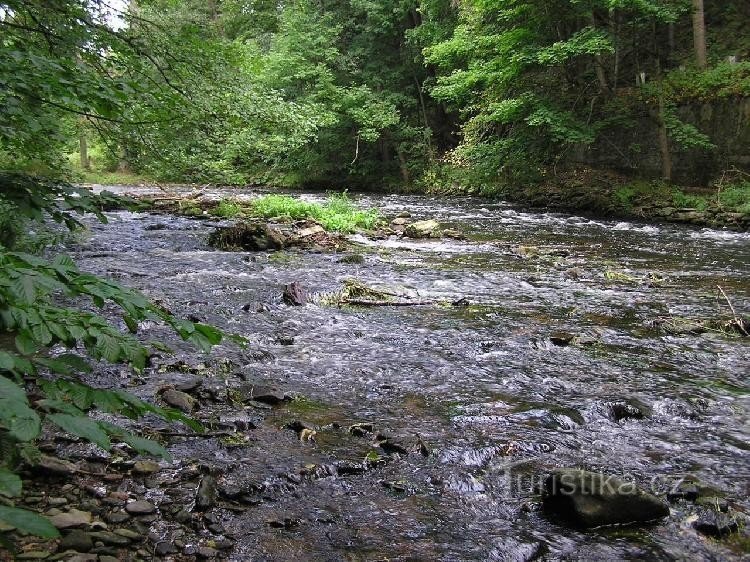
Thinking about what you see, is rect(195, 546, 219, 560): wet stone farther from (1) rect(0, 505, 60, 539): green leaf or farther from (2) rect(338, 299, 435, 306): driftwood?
(2) rect(338, 299, 435, 306): driftwood

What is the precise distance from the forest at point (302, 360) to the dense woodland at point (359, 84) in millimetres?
61

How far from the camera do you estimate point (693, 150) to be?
15.9 m

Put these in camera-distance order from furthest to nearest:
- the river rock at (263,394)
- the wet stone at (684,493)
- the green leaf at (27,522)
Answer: the river rock at (263,394) < the wet stone at (684,493) < the green leaf at (27,522)

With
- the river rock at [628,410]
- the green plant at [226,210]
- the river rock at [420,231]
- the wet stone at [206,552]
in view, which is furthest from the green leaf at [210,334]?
the green plant at [226,210]

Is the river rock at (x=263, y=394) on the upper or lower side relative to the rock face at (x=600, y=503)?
upper

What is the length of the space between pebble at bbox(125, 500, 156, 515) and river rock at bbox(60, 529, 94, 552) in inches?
11.1

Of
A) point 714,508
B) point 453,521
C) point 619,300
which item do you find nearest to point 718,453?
point 714,508

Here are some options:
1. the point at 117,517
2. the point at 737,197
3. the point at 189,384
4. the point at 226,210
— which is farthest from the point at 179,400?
the point at 737,197

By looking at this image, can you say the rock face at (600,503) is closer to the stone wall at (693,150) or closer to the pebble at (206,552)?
the pebble at (206,552)

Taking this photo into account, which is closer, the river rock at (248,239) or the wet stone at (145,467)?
the wet stone at (145,467)

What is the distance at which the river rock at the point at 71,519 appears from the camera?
7.67 ft

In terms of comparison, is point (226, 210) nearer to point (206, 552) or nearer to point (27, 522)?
point (206, 552)

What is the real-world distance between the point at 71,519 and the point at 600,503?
251cm

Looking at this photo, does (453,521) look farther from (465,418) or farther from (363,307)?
(363,307)
